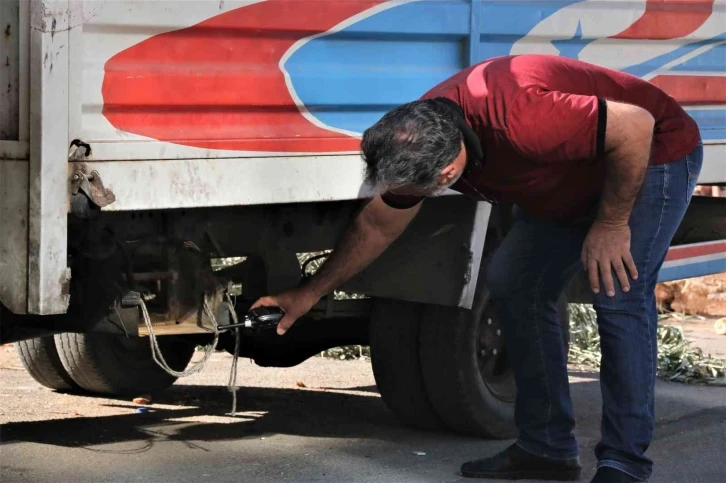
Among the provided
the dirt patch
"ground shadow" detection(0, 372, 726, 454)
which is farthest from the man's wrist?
the dirt patch

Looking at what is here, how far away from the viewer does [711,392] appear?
259 inches

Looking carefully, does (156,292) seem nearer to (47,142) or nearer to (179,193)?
(179,193)

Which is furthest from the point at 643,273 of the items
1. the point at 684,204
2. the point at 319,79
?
the point at 319,79

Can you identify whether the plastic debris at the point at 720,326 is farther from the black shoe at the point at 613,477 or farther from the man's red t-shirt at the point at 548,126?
the black shoe at the point at 613,477

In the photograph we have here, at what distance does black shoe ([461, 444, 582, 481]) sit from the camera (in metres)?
4.39

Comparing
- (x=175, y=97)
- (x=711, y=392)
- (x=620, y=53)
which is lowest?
(x=711, y=392)

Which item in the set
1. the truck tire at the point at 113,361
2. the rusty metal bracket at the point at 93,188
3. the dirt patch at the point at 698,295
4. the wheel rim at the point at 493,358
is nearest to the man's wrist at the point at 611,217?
the wheel rim at the point at 493,358

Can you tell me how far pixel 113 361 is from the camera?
5730 millimetres

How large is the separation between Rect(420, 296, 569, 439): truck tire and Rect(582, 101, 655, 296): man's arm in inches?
43.5

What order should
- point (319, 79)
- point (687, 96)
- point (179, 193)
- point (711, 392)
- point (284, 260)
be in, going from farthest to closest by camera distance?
point (711, 392) → point (687, 96) → point (284, 260) → point (319, 79) → point (179, 193)

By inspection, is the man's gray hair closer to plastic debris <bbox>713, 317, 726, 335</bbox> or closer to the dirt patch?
plastic debris <bbox>713, 317, 726, 335</bbox>

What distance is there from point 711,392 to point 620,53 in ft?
6.99

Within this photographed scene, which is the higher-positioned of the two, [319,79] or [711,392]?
[319,79]

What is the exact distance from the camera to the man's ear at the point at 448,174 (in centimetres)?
362
